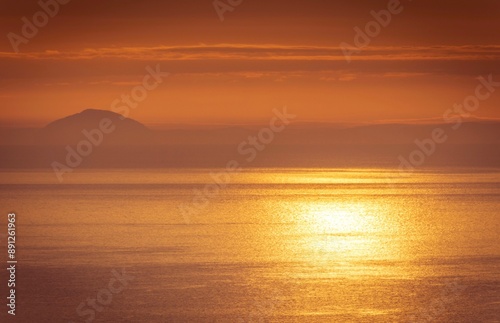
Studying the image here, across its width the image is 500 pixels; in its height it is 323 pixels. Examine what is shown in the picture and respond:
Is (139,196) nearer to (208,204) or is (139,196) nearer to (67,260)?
(208,204)

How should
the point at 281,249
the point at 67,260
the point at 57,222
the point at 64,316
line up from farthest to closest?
the point at 57,222 → the point at 281,249 → the point at 67,260 → the point at 64,316

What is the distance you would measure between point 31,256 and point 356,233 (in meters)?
15.7

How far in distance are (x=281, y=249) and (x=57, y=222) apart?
49.5 feet

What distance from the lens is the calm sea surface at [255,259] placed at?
24.8m

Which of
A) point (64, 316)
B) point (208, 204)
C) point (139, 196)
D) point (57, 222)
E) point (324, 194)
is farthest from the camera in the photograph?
point (324, 194)

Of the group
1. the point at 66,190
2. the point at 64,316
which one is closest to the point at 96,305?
the point at 64,316

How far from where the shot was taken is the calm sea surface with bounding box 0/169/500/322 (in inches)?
977

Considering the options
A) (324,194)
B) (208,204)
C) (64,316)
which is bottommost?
(64,316)

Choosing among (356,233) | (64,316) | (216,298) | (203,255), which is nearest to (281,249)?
(203,255)

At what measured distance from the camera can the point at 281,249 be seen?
36.4 metres

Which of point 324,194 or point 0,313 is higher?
point 324,194

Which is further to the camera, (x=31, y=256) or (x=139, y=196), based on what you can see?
(x=139, y=196)

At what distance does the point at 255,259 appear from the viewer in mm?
33750

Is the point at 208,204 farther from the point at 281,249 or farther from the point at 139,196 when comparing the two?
the point at 281,249
